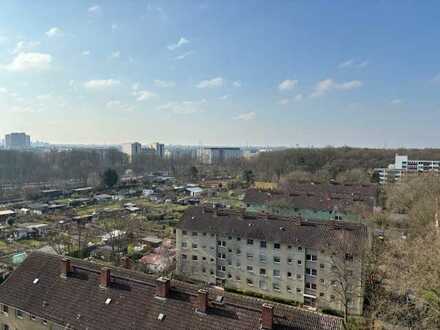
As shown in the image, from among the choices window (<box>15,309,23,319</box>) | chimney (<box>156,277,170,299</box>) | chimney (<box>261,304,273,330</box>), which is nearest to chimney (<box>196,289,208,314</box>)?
chimney (<box>156,277,170,299</box>)

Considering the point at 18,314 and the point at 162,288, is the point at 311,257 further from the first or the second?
the point at 18,314

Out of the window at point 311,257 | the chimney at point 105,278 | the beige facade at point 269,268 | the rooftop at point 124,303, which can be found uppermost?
the chimney at point 105,278

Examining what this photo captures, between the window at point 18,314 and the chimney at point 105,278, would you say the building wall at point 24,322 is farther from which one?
the chimney at point 105,278

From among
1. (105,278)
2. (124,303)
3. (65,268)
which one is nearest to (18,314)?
(65,268)

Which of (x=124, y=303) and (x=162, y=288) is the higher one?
A: (x=162, y=288)

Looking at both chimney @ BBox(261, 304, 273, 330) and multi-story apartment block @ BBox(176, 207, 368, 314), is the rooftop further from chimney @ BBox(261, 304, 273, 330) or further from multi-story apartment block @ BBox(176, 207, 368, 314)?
multi-story apartment block @ BBox(176, 207, 368, 314)

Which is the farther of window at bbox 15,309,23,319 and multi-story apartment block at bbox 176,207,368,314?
multi-story apartment block at bbox 176,207,368,314

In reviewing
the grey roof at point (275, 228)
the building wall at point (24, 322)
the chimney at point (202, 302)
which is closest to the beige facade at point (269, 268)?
the grey roof at point (275, 228)
